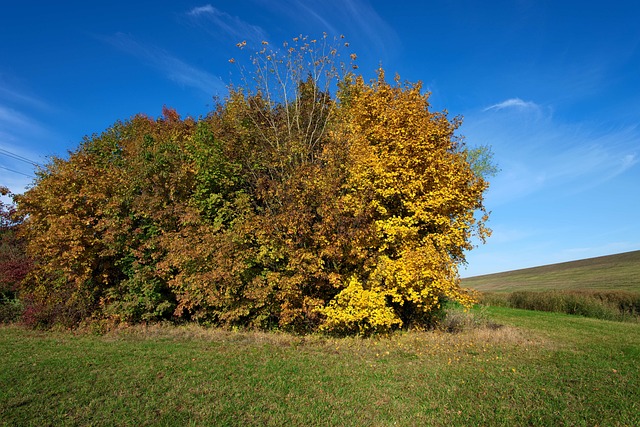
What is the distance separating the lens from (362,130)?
15.0 metres

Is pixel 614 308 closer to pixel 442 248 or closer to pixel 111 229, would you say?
pixel 442 248

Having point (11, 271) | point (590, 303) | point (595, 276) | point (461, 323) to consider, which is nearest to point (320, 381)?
point (461, 323)

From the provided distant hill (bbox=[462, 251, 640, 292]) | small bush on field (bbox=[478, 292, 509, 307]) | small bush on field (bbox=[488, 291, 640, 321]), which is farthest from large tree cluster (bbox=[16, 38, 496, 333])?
distant hill (bbox=[462, 251, 640, 292])

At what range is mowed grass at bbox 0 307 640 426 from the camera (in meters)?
5.88

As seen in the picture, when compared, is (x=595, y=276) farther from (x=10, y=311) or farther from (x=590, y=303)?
(x=10, y=311)

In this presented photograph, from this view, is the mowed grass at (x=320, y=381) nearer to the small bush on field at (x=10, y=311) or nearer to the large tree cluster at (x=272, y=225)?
the large tree cluster at (x=272, y=225)

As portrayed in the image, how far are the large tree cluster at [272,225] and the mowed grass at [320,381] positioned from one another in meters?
1.90

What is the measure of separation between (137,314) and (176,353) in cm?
649

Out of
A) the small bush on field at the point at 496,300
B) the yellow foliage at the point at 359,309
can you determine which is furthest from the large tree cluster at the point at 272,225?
the small bush on field at the point at 496,300

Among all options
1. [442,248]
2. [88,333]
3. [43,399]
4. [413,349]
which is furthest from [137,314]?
[442,248]

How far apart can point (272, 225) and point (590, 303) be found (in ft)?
82.1

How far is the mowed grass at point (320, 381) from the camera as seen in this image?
588cm

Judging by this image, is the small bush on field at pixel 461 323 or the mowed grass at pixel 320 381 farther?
the small bush on field at pixel 461 323

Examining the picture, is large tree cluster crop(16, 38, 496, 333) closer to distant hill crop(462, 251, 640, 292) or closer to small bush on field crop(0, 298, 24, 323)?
small bush on field crop(0, 298, 24, 323)
